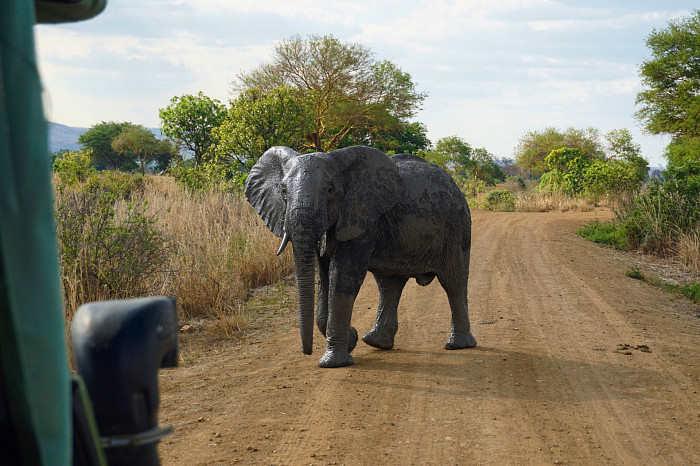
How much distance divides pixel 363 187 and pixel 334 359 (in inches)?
61.8

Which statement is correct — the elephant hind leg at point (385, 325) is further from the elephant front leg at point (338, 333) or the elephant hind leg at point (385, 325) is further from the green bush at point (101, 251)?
the green bush at point (101, 251)

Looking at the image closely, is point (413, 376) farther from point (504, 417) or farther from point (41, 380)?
point (41, 380)

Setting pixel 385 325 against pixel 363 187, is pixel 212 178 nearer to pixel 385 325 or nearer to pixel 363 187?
pixel 385 325

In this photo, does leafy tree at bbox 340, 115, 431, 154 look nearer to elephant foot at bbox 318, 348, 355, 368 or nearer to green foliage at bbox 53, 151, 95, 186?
green foliage at bbox 53, 151, 95, 186

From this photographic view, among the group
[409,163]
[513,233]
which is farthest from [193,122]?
[409,163]

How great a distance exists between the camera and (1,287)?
0.74m

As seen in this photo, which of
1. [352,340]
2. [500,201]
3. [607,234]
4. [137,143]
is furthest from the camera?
[137,143]

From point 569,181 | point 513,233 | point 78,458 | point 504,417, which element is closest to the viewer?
point 78,458

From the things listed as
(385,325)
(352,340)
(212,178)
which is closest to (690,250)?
(385,325)

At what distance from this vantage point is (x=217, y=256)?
9469 millimetres

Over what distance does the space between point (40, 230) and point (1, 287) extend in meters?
0.07

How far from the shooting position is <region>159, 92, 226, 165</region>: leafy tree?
2142 cm

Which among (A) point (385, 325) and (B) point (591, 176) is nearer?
(A) point (385, 325)

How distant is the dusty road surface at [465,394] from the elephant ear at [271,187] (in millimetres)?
1358
